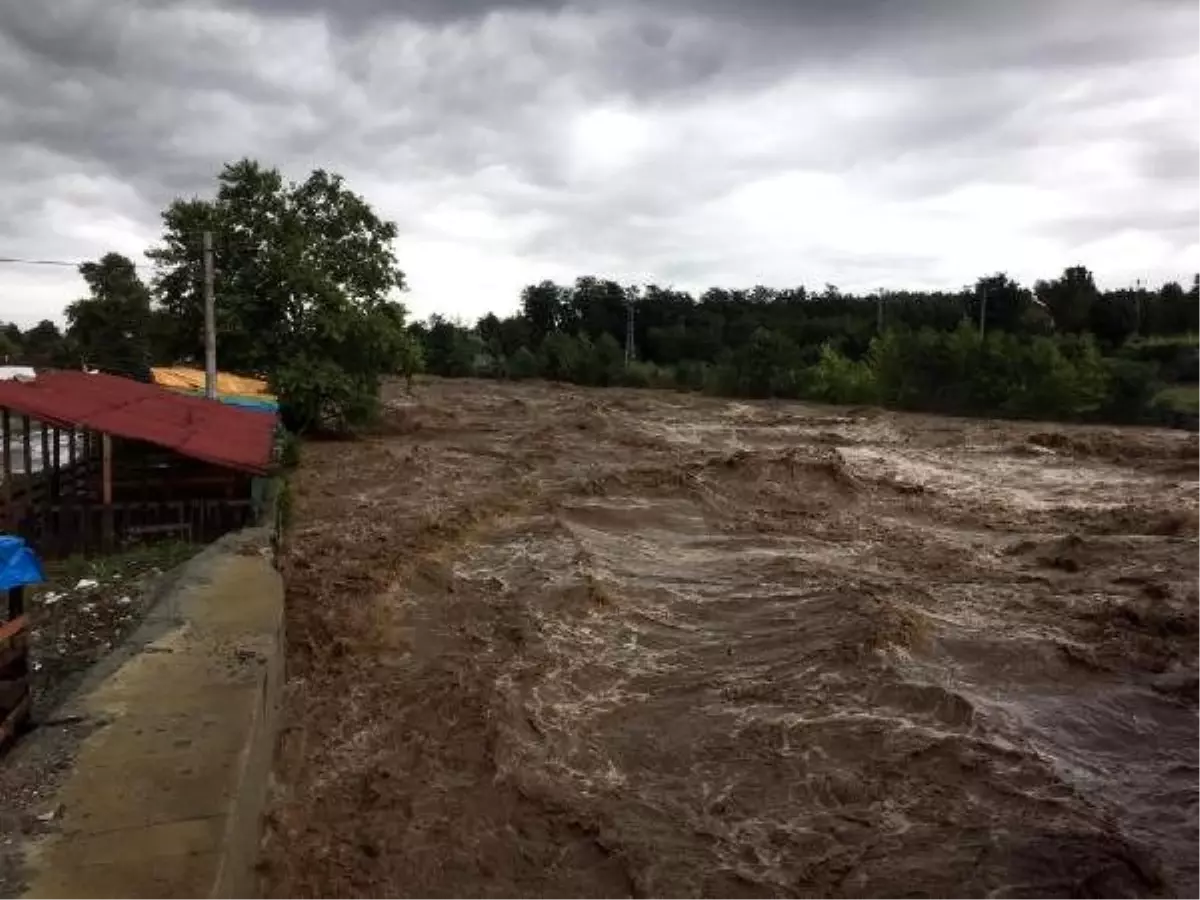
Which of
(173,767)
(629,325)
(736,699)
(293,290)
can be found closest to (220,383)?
(293,290)

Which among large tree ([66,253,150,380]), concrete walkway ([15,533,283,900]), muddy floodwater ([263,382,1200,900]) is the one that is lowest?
muddy floodwater ([263,382,1200,900])

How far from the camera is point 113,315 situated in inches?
1689

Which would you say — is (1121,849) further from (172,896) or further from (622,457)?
(622,457)

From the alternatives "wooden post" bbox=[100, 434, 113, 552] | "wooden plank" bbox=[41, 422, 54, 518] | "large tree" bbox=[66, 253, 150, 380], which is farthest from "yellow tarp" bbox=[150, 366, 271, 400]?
"large tree" bbox=[66, 253, 150, 380]

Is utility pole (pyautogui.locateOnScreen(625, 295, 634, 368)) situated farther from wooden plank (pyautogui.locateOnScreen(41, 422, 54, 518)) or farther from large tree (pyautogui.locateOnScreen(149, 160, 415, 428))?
wooden plank (pyautogui.locateOnScreen(41, 422, 54, 518))

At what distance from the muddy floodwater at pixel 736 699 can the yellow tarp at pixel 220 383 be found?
666cm

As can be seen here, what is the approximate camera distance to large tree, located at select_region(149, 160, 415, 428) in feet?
82.3

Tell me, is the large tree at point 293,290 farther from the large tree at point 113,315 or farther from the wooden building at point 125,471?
the large tree at point 113,315

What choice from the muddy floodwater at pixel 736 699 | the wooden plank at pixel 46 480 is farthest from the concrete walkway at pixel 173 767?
the wooden plank at pixel 46 480

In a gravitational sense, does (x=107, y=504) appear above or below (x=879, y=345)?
below

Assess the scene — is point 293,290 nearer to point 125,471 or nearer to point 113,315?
point 125,471

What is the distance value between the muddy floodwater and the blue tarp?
2.17 m

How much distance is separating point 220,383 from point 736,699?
63.2 ft

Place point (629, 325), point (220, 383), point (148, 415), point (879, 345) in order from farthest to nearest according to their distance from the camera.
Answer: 1. point (629, 325)
2. point (879, 345)
3. point (220, 383)
4. point (148, 415)
